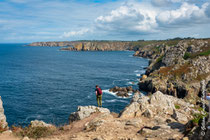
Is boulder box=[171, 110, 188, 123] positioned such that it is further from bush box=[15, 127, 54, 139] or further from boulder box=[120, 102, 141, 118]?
bush box=[15, 127, 54, 139]

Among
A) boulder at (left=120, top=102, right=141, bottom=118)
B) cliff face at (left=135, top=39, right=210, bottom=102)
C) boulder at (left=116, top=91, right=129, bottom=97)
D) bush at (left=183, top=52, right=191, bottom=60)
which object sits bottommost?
boulder at (left=116, top=91, right=129, bottom=97)

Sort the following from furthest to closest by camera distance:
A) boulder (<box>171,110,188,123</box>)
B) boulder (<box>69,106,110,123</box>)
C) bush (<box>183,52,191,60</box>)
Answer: bush (<box>183,52,191,60</box>), boulder (<box>69,106,110,123</box>), boulder (<box>171,110,188,123</box>)

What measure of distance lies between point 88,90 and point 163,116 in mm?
43561

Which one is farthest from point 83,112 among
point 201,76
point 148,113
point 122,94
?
point 201,76

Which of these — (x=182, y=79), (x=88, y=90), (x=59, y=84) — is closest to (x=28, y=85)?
(x=59, y=84)

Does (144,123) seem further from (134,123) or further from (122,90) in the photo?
(122,90)

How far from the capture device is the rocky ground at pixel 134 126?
11852mm

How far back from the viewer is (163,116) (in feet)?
55.2

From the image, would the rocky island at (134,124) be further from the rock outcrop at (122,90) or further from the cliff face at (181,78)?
the rock outcrop at (122,90)

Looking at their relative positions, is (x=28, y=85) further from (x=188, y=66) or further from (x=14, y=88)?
(x=188, y=66)

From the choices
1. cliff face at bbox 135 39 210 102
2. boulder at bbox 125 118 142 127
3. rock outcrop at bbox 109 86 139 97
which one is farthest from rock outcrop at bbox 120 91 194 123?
rock outcrop at bbox 109 86 139 97

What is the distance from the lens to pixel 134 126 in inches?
565

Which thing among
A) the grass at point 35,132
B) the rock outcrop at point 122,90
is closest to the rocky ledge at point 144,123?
the grass at point 35,132

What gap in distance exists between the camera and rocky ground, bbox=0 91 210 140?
11852 mm
